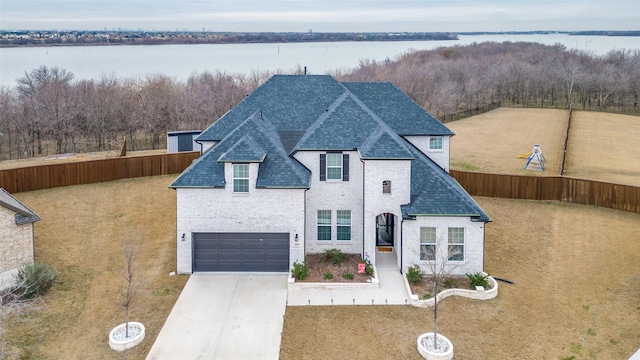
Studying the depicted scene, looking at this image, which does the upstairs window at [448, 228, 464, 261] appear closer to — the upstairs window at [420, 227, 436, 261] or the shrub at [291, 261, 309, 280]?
the upstairs window at [420, 227, 436, 261]

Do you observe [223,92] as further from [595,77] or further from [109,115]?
[595,77]

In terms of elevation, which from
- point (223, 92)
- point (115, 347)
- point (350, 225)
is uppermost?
point (223, 92)

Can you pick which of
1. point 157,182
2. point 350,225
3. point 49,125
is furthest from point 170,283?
point 49,125

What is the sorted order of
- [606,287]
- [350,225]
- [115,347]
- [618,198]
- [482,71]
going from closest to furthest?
[115,347], [606,287], [350,225], [618,198], [482,71]

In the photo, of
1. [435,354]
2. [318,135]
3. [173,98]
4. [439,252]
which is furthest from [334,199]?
[173,98]

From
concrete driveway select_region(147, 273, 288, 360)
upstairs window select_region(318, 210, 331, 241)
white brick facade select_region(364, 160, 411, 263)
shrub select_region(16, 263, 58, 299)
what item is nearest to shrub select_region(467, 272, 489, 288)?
white brick facade select_region(364, 160, 411, 263)

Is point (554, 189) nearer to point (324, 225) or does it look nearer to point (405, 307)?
point (324, 225)
